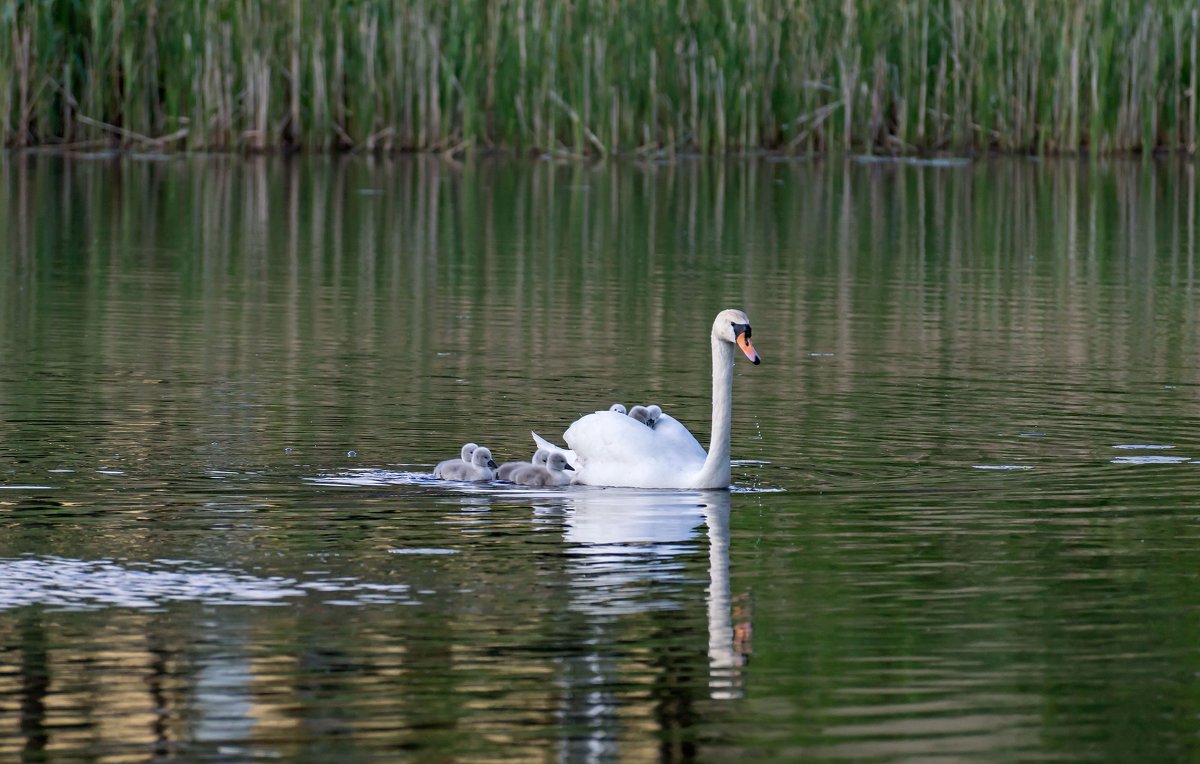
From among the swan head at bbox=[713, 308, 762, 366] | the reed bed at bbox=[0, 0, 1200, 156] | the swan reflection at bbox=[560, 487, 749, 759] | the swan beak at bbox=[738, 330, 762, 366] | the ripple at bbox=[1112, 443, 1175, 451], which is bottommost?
the swan reflection at bbox=[560, 487, 749, 759]

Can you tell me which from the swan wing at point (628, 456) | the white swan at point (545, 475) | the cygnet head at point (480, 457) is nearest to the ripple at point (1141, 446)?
the swan wing at point (628, 456)

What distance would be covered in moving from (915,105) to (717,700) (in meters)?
23.6

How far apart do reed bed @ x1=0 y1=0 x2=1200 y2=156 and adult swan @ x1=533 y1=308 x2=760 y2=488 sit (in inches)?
715

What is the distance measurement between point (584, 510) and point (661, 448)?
2.36 feet

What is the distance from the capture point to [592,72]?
28.4 meters

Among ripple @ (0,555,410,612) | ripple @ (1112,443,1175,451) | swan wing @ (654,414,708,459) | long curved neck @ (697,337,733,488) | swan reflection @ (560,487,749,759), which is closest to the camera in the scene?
swan reflection @ (560,487,749,759)

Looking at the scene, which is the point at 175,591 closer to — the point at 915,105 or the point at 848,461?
the point at 848,461

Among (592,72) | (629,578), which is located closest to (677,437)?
(629,578)

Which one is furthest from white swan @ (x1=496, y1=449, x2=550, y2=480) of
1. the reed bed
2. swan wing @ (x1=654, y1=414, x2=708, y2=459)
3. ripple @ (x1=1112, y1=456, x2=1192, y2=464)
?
the reed bed

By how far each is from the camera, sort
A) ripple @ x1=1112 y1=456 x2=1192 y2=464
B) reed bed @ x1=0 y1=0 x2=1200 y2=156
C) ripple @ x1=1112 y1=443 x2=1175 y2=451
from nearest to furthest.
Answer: ripple @ x1=1112 y1=456 x2=1192 y2=464, ripple @ x1=1112 y1=443 x2=1175 y2=451, reed bed @ x1=0 y1=0 x2=1200 y2=156

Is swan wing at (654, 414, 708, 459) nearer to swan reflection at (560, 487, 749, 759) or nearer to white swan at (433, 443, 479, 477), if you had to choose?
swan reflection at (560, 487, 749, 759)

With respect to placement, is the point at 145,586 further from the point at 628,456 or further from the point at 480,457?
the point at 628,456

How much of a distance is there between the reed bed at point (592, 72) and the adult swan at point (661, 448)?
18154mm

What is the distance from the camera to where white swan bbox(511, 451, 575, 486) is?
982 centimetres
